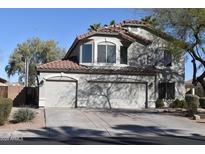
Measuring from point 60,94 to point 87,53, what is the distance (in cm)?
396

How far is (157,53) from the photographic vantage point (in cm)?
3434

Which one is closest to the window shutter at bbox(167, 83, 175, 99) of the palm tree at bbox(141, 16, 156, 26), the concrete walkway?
the palm tree at bbox(141, 16, 156, 26)

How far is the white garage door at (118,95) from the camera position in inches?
1218

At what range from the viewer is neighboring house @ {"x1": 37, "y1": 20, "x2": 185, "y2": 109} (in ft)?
99.5

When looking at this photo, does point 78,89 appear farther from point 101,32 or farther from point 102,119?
point 102,119

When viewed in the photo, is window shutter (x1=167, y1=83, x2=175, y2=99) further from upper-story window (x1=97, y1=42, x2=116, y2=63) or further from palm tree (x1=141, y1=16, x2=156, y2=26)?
upper-story window (x1=97, y1=42, x2=116, y2=63)

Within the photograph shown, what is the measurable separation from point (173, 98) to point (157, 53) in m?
4.12

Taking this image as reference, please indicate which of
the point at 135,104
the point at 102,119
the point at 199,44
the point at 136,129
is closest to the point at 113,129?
the point at 136,129

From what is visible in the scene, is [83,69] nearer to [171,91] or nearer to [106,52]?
[106,52]

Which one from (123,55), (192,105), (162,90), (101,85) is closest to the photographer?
(192,105)

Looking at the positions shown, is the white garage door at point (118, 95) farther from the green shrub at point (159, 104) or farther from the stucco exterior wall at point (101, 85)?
the green shrub at point (159, 104)

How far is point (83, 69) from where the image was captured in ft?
101

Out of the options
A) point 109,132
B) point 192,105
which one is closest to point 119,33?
point 192,105

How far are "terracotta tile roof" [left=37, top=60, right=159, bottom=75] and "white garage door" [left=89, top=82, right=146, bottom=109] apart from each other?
97 cm
